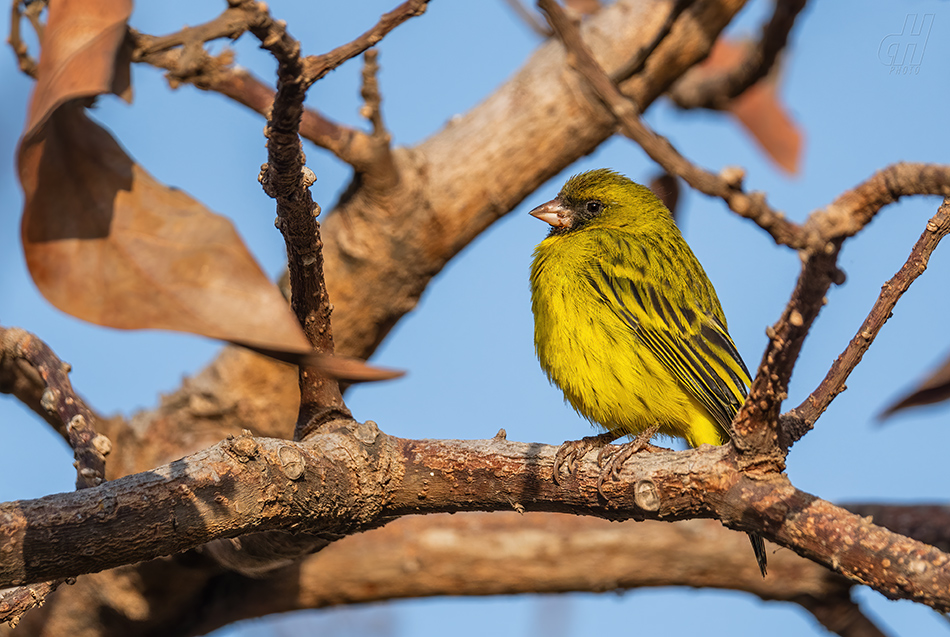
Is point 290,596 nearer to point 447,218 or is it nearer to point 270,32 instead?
point 447,218

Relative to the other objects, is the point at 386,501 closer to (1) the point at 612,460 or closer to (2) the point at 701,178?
(1) the point at 612,460

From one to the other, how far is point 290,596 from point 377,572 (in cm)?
48

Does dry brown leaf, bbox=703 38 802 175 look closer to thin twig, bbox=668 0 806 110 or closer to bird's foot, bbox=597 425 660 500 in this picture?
thin twig, bbox=668 0 806 110

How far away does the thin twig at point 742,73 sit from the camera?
4879 millimetres

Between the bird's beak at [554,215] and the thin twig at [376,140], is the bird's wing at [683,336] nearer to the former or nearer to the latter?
the bird's beak at [554,215]

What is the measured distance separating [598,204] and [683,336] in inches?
49.1

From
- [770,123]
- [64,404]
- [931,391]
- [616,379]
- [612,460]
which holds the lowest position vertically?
[931,391]

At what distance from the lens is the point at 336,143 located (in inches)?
172

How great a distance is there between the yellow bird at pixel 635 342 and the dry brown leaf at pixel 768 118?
2.16 metres

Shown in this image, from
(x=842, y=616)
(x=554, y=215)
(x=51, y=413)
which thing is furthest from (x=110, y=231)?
Answer: (x=842, y=616)

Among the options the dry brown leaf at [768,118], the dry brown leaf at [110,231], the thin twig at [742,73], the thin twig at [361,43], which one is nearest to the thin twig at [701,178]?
the thin twig at [361,43]

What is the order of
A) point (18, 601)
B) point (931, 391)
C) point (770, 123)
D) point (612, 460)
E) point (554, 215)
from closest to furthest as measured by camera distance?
point (931, 391), point (18, 601), point (612, 460), point (554, 215), point (770, 123)

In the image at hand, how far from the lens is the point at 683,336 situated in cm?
389

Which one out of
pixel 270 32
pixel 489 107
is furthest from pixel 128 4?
pixel 489 107
